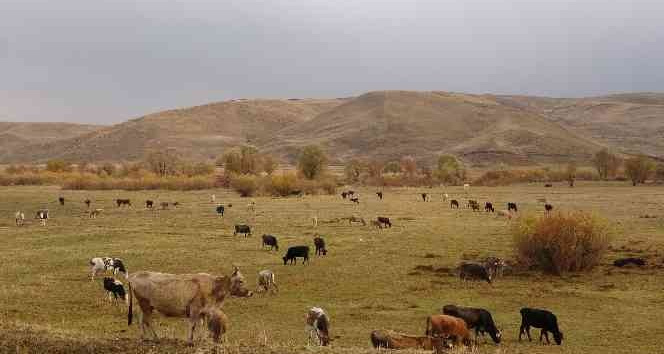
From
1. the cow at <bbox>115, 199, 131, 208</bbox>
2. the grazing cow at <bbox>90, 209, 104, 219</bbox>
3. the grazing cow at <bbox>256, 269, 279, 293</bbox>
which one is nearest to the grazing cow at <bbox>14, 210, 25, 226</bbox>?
the grazing cow at <bbox>90, 209, 104, 219</bbox>

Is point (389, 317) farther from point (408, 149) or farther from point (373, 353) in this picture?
point (408, 149)

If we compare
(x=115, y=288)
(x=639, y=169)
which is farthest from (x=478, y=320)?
(x=639, y=169)

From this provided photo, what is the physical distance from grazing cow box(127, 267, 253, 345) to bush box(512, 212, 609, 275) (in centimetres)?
1914

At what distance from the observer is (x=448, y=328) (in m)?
15.4

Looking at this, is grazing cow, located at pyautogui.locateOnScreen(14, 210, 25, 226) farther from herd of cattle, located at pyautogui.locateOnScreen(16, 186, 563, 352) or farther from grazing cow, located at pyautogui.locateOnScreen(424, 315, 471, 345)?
grazing cow, located at pyautogui.locateOnScreen(424, 315, 471, 345)

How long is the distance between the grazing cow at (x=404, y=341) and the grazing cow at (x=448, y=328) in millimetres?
1330

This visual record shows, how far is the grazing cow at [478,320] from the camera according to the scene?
16.9m

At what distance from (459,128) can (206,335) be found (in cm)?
18452

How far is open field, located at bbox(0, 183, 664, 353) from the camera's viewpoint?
16203 millimetres

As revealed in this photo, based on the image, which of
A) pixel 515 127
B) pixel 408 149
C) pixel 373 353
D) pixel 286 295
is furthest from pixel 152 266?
pixel 515 127

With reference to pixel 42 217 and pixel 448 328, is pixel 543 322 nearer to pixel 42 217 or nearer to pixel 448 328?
pixel 448 328

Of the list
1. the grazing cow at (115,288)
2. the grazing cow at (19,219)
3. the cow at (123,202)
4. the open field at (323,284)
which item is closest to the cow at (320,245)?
the open field at (323,284)

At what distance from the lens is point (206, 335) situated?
1280cm

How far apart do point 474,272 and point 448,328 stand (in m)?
9.98
